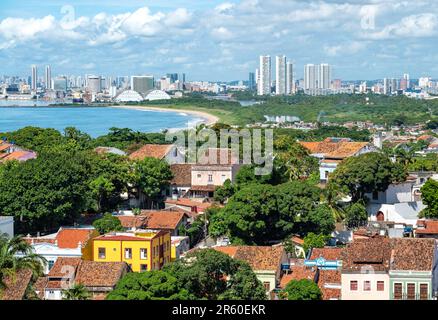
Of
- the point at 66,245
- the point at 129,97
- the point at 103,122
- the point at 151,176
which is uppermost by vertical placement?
the point at 151,176

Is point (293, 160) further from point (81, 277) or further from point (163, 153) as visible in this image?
point (81, 277)

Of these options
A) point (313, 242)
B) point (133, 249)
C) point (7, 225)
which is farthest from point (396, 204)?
point (7, 225)

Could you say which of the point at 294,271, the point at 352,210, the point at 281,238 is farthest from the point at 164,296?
the point at 352,210

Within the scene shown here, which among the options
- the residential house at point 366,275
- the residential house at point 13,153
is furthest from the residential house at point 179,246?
the residential house at point 13,153

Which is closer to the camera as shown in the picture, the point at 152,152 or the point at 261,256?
the point at 261,256
